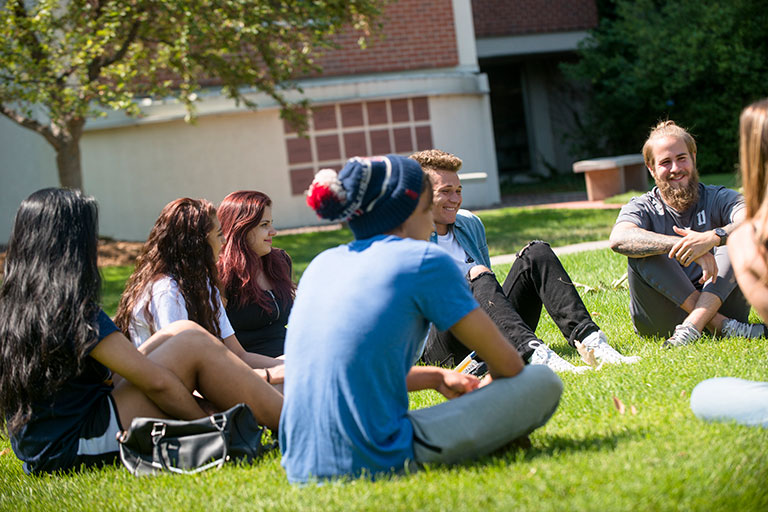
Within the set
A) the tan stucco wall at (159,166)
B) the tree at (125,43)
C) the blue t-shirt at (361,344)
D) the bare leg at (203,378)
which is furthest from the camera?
the tan stucco wall at (159,166)

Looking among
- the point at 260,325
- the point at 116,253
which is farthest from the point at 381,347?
the point at 116,253

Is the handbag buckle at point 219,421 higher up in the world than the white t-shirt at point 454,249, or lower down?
lower down

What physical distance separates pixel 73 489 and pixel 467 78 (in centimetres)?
1630

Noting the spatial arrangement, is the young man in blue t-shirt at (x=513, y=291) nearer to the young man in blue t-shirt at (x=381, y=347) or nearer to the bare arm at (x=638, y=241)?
the bare arm at (x=638, y=241)

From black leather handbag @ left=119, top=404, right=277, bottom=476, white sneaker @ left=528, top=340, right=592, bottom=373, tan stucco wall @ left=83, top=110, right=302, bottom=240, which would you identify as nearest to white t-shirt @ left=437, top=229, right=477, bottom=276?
white sneaker @ left=528, top=340, right=592, bottom=373

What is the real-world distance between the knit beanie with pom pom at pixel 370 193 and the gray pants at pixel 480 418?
2.44 feet

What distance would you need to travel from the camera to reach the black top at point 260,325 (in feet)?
17.4

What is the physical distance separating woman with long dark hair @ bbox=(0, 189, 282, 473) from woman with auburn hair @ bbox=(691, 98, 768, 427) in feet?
6.69

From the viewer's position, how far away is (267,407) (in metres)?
4.11

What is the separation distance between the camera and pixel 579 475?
3.08 metres

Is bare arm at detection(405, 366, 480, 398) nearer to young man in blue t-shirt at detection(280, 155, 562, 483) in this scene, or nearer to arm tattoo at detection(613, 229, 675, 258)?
young man in blue t-shirt at detection(280, 155, 562, 483)

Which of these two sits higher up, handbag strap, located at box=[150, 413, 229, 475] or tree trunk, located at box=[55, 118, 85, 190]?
tree trunk, located at box=[55, 118, 85, 190]

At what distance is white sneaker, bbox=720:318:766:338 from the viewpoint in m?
5.23

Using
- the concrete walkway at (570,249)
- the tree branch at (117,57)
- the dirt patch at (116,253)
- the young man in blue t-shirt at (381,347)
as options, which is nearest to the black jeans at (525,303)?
the young man in blue t-shirt at (381,347)
